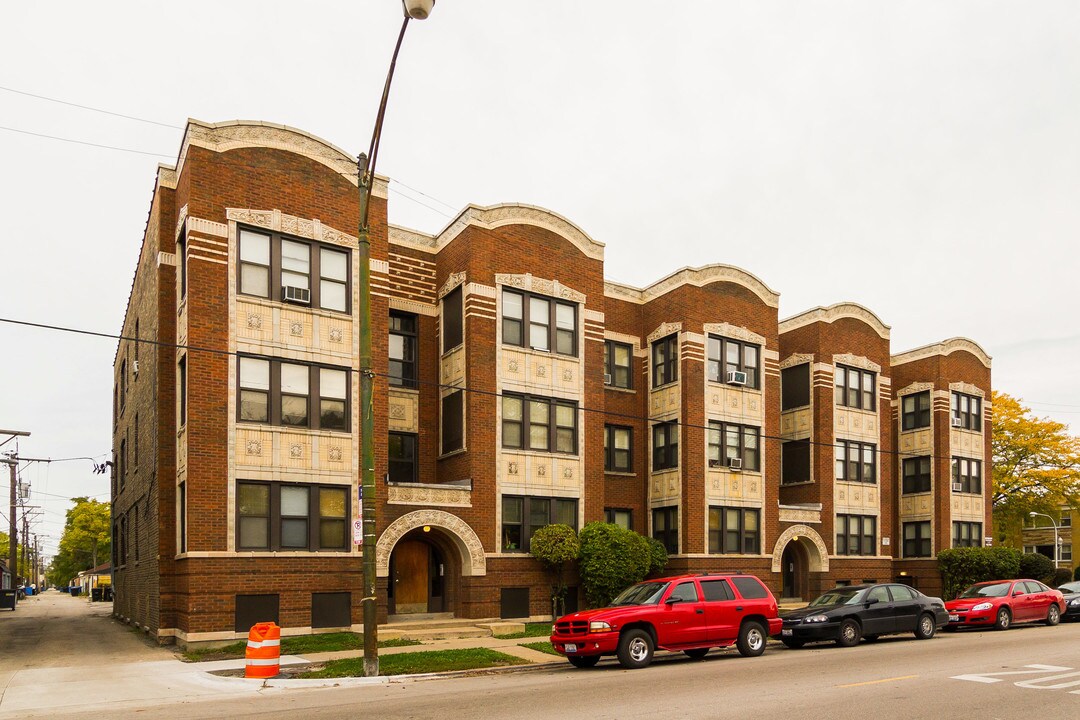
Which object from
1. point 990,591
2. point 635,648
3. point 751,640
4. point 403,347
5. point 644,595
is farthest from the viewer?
point 403,347

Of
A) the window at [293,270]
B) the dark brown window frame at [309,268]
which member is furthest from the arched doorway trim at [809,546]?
the window at [293,270]

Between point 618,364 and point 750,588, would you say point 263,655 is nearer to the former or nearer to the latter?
point 750,588

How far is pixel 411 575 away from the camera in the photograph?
26453 millimetres

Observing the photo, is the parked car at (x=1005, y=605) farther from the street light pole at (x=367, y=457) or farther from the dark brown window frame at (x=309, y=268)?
the dark brown window frame at (x=309, y=268)

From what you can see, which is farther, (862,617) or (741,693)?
(862,617)

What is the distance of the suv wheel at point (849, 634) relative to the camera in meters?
20.8

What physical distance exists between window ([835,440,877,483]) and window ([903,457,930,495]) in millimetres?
4010

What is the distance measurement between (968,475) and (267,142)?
→ 33256 mm

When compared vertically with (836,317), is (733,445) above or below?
below

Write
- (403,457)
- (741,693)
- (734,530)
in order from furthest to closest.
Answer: (734,530) → (403,457) → (741,693)

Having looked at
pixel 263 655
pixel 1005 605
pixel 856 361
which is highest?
pixel 856 361

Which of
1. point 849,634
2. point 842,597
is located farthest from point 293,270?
point 849,634

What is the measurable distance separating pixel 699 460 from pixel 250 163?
56.2ft

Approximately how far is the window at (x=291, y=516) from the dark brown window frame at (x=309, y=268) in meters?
4.51
